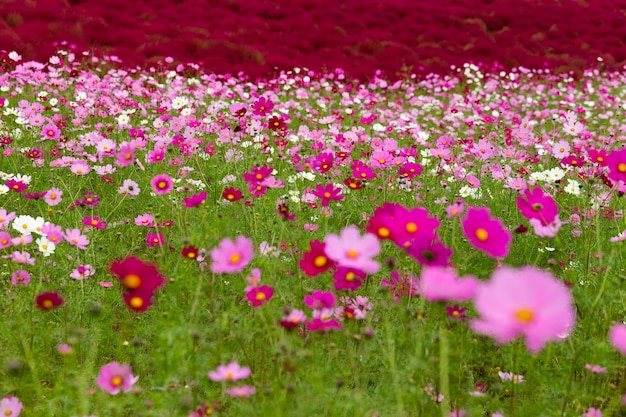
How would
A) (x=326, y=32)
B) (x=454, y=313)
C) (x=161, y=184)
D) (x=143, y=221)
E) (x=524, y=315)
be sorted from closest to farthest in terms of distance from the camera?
(x=524, y=315), (x=454, y=313), (x=161, y=184), (x=143, y=221), (x=326, y=32)

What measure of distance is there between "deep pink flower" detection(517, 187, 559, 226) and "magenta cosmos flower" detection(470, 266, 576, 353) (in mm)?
572

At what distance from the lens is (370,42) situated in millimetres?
7680

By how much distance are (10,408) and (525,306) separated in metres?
1.09

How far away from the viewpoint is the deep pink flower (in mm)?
1328

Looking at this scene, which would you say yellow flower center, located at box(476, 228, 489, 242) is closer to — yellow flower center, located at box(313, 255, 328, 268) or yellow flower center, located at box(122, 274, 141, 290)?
yellow flower center, located at box(313, 255, 328, 268)

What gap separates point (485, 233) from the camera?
1066mm

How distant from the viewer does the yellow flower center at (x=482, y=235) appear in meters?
1.04

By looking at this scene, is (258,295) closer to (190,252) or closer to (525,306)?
(190,252)

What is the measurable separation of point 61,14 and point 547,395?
6.74m

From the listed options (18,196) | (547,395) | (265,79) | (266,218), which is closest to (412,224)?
(547,395)

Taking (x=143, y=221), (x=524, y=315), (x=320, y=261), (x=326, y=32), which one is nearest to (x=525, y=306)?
(x=524, y=315)

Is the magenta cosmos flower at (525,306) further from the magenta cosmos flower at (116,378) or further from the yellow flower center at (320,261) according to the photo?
the magenta cosmos flower at (116,378)

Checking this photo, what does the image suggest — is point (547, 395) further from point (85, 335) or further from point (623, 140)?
point (623, 140)

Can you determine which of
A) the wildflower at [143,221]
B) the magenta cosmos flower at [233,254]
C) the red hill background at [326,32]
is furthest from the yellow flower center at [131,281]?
the red hill background at [326,32]
